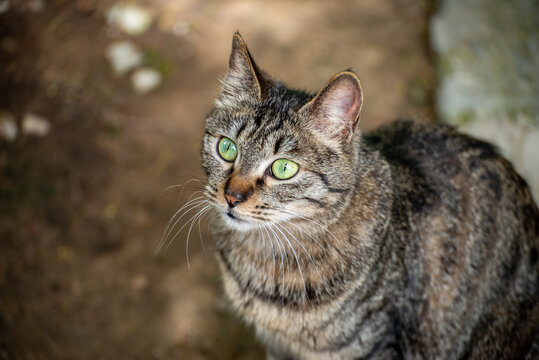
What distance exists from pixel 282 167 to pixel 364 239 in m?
0.58

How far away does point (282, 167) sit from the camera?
81.5 inches

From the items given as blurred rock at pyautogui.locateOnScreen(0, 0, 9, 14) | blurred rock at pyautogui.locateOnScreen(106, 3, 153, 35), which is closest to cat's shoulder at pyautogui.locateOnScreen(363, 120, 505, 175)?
blurred rock at pyautogui.locateOnScreen(106, 3, 153, 35)

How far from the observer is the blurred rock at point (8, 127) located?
393cm

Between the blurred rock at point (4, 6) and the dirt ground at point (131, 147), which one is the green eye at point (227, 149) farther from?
the blurred rock at point (4, 6)

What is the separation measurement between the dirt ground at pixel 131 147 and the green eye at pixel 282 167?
0.80 meters

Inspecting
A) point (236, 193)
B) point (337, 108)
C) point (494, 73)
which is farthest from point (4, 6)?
point (494, 73)

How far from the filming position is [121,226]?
3.70 meters

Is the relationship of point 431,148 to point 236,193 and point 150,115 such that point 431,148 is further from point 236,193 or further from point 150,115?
point 150,115

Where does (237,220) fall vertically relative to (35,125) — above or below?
above

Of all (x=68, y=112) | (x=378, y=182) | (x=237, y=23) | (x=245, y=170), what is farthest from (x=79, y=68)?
(x=378, y=182)

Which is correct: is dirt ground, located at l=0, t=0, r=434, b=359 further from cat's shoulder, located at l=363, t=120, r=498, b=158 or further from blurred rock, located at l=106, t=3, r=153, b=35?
cat's shoulder, located at l=363, t=120, r=498, b=158

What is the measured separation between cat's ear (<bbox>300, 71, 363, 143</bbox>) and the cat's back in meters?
0.44

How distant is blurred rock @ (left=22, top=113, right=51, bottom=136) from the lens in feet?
13.1

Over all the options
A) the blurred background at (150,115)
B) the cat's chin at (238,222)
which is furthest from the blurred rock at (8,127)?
the cat's chin at (238,222)
